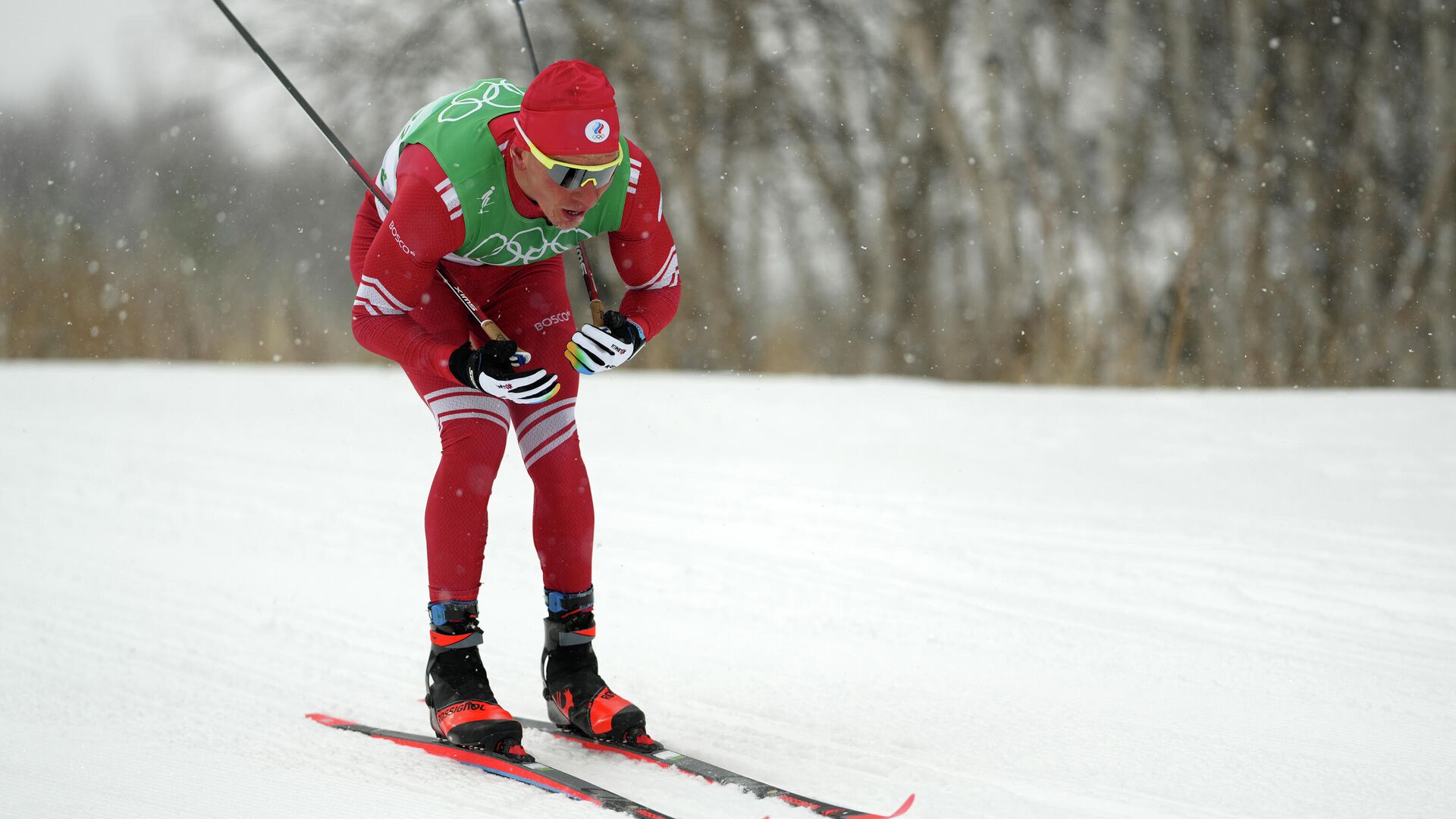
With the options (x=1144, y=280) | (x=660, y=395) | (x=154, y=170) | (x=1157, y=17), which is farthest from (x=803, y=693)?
(x=154, y=170)

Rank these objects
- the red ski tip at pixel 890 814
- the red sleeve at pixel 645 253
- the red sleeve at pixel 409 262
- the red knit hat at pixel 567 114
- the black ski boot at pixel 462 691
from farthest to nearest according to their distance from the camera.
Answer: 1. the red sleeve at pixel 645 253
2. the black ski boot at pixel 462 691
3. the red sleeve at pixel 409 262
4. the red knit hat at pixel 567 114
5. the red ski tip at pixel 890 814

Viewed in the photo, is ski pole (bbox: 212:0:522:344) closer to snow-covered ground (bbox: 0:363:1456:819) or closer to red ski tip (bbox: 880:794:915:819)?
snow-covered ground (bbox: 0:363:1456:819)

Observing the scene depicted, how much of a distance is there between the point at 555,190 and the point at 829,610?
7.10ft

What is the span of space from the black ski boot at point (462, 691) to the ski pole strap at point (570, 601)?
0.22 m

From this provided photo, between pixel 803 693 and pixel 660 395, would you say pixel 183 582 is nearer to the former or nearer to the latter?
pixel 803 693

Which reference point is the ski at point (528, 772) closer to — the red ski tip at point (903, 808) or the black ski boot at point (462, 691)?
the black ski boot at point (462, 691)

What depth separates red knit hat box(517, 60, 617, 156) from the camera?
2660mm

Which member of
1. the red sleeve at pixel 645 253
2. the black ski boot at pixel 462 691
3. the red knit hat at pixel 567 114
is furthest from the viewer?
the red sleeve at pixel 645 253

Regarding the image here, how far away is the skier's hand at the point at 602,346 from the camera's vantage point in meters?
2.82

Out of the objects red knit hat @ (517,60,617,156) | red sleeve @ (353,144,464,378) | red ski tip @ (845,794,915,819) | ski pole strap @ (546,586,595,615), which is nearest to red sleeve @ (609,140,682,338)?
red knit hat @ (517,60,617,156)

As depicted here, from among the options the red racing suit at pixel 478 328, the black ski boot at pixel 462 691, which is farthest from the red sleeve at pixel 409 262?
the black ski boot at pixel 462 691

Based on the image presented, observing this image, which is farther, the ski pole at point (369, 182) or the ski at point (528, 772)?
the ski pole at point (369, 182)

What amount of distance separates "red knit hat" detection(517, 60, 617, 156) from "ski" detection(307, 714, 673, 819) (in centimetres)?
133

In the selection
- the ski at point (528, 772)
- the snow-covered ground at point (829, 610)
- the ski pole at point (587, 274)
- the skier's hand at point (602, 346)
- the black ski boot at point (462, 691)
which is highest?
the ski pole at point (587, 274)
